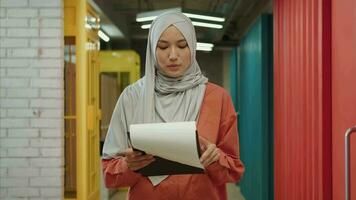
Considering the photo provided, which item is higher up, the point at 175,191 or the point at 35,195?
the point at 175,191

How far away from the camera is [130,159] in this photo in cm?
124

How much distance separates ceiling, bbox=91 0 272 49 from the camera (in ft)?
22.2

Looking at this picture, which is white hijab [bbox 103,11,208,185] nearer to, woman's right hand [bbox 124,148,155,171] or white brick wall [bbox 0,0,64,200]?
woman's right hand [bbox 124,148,155,171]

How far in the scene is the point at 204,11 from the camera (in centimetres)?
597

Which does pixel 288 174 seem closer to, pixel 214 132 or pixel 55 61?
pixel 55 61

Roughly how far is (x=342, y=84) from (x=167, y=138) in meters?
1.40

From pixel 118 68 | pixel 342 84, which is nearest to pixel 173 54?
pixel 342 84

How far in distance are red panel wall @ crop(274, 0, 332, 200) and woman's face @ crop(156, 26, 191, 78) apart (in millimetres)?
1335

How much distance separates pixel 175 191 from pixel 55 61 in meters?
2.64

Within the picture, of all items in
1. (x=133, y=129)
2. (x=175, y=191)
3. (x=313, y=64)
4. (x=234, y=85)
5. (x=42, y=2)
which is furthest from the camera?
(x=234, y=85)

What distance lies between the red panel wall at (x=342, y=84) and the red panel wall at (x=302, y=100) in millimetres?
84

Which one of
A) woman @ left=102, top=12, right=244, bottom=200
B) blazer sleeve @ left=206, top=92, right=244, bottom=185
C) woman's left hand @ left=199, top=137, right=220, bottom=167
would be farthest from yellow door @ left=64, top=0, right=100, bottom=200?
woman's left hand @ left=199, top=137, right=220, bottom=167

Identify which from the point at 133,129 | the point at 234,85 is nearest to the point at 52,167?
the point at 133,129

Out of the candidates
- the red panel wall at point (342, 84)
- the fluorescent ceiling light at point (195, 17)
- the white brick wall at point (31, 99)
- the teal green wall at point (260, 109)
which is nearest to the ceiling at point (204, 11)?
the fluorescent ceiling light at point (195, 17)
